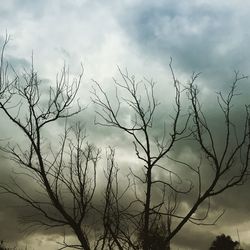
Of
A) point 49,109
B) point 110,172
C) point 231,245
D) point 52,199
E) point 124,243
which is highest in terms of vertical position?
point 231,245


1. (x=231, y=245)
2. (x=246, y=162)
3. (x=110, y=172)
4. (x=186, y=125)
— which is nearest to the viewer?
(x=246, y=162)

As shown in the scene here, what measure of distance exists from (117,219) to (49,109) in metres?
2.88

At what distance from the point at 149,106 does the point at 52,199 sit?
3.01 meters

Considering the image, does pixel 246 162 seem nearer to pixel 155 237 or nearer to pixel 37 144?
pixel 155 237

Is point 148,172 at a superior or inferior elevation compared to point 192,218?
superior

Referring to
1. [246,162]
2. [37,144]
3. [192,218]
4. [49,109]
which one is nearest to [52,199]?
[37,144]

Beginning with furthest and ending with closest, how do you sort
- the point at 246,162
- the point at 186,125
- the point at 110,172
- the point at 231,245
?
the point at 231,245 → the point at 110,172 → the point at 186,125 → the point at 246,162

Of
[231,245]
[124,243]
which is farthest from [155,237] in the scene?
[231,245]

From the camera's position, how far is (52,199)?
996 cm

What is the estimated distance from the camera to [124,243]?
10070mm

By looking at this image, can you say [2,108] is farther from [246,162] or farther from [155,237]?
[246,162]

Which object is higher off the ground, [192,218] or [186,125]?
[186,125]

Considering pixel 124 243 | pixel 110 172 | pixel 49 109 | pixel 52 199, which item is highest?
pixel 49 109

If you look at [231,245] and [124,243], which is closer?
[124,243]
